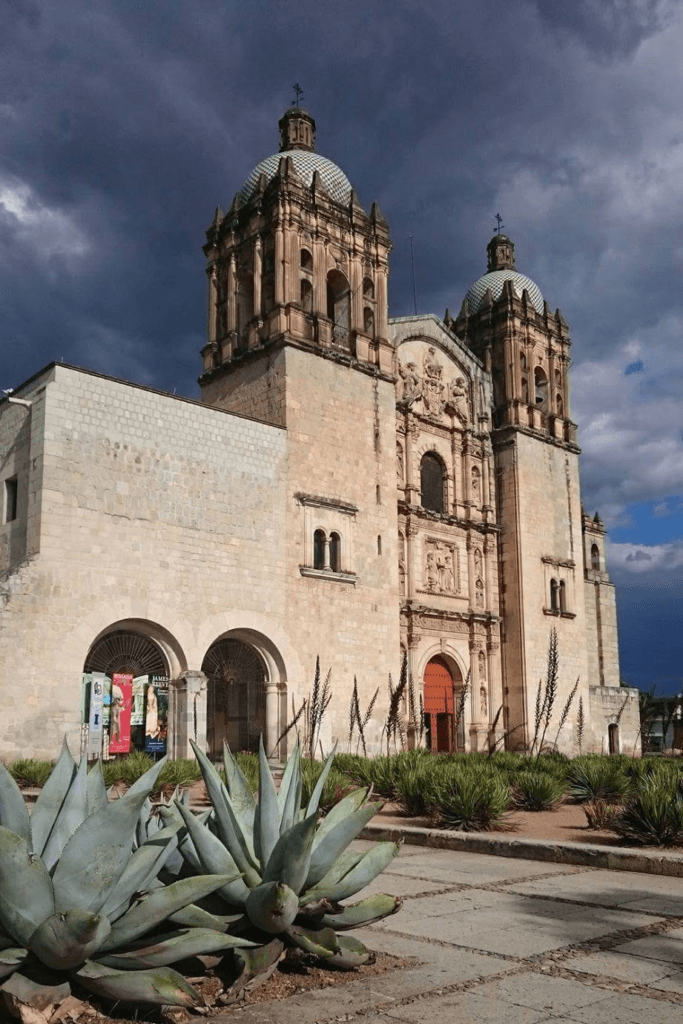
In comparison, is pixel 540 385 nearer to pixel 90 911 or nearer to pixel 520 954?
pixel 520 954

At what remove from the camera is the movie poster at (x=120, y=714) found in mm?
18562

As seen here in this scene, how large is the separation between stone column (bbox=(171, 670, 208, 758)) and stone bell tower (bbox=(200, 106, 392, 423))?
6935 mm

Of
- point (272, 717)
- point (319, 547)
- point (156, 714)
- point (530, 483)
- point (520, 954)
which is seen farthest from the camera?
point (530, 483)

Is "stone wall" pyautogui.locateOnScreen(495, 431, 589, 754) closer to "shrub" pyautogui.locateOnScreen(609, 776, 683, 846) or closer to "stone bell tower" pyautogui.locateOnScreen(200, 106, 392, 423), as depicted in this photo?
"stone bell tower" pyautogui.locateOnScreen(200, 106, 392, 423)

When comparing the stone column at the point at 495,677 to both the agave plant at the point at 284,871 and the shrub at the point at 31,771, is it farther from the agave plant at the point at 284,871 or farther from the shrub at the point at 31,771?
the agave plant at the point at 284,871

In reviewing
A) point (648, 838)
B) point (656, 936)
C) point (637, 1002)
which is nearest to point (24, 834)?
point (637, 1002)

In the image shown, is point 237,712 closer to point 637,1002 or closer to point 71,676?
point 71,676

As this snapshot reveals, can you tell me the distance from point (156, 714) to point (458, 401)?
48.1ft

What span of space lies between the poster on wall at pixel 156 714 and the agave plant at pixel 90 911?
1556cm

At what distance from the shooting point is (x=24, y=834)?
13.3 feet

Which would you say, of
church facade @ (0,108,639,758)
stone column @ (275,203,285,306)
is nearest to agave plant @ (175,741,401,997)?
church facade @ (0,108,639,758)

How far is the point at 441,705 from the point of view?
89.4 ft

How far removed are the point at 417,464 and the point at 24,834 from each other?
2404cm

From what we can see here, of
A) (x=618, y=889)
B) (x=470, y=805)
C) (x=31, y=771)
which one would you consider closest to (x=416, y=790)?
(x=470, y=805)
